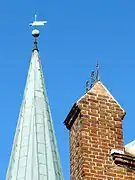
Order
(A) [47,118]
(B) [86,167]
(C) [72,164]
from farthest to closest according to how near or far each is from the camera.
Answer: (A) [47,118] → (C) [72,164] → (B) [86,167]

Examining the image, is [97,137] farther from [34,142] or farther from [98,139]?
[34,142]

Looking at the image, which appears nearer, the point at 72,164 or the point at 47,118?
the point at 72,164

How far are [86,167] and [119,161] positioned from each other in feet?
2.37

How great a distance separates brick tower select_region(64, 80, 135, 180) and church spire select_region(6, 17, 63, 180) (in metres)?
0.40

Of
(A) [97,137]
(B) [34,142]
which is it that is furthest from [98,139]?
(B) [34,142]

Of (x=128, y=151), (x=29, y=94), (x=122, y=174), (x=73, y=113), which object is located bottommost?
(x=122, y=174)

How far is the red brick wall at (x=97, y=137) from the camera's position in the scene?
30.3ft

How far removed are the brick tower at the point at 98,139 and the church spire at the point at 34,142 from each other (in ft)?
1.31

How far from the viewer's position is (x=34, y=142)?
10023 mm

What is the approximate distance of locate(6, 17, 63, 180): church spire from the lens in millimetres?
9547

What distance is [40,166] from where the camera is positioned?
9.58 metres

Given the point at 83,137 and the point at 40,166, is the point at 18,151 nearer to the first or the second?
the point at 40,166

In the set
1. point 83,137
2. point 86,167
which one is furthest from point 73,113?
point 86,167

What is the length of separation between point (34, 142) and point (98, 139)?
1304 mm
